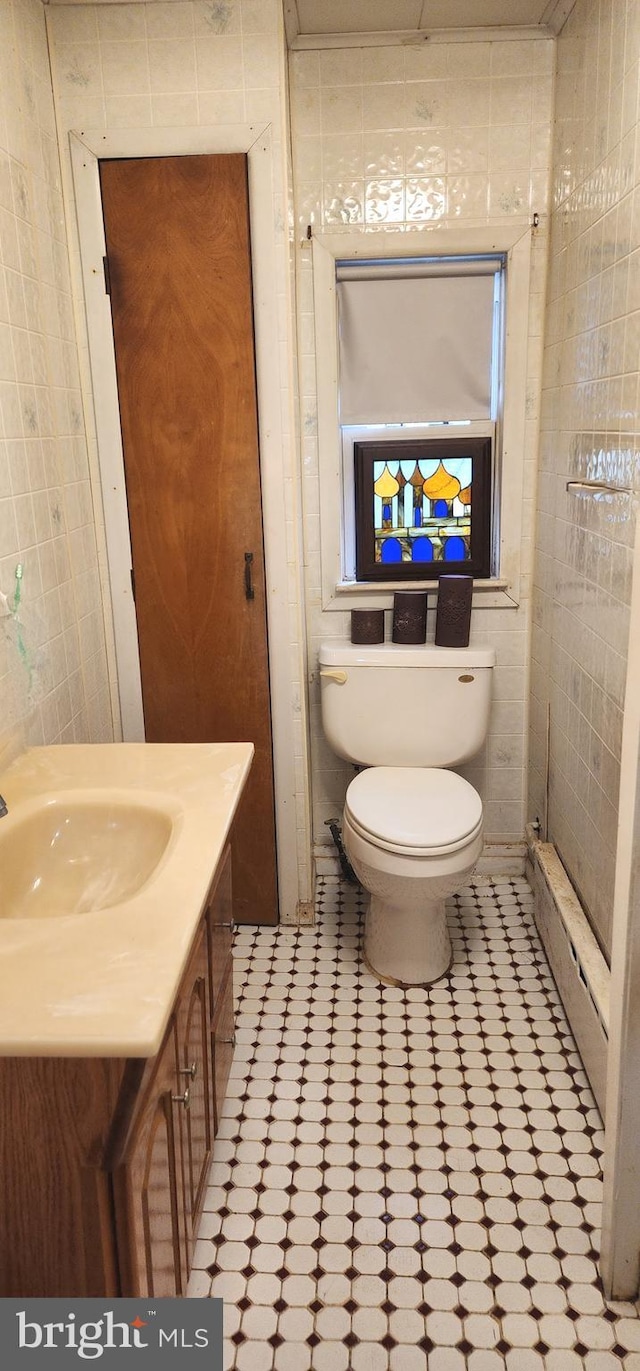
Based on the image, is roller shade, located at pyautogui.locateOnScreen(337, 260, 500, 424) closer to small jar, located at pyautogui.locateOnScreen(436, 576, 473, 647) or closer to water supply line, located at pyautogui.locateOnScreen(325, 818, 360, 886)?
small jar, located at pyautogui.locateOnScreen(436, 576, 473, 647)

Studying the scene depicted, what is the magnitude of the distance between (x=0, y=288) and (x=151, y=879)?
1.22m

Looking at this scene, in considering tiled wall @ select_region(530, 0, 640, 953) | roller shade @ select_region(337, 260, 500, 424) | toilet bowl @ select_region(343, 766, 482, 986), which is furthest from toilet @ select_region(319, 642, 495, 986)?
roller shade @ select_region(337, 260, 500, 424)

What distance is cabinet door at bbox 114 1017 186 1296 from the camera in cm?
110

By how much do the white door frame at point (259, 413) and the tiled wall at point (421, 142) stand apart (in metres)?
0.28

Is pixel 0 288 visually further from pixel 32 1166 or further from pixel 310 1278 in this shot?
pixel 310 1278

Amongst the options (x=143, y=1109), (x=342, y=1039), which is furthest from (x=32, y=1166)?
(x=342, y=1039)

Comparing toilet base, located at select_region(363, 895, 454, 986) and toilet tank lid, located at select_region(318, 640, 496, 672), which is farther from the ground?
toilet tank lid, located at select_region(318, 640, 496, 672)

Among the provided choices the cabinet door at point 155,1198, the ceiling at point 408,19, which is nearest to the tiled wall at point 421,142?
the ceiling at point 408,19

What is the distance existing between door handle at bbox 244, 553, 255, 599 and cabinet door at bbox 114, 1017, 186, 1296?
1.36m

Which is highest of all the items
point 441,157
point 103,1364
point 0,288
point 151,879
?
point 441,157

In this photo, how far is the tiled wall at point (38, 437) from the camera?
1.85 m

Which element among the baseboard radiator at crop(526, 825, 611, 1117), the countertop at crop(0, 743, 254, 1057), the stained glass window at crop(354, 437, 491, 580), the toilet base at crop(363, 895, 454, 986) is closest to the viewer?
the countertop at crop(0, 743, 254, 1057)

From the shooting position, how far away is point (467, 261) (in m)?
2.56

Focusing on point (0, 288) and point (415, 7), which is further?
point (415, 7)
